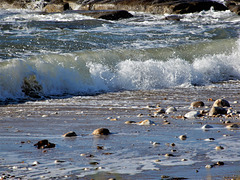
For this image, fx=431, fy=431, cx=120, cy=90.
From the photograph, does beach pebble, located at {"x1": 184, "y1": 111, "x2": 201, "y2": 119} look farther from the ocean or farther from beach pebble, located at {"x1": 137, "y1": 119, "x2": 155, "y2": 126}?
beach pebble, located at {"x1": 137, "y1": 119, "x2": 155, "y2": 126}

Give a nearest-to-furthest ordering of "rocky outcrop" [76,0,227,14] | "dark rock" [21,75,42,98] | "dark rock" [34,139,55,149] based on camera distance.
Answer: "dark rock" [34,139,55,149] → "dark rock" [21,75,42,98] → "rocky outcrop" [76,0,227,14]

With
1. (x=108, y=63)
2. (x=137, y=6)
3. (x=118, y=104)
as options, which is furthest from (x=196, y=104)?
(x=137, y=6)

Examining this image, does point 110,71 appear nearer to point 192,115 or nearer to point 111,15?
point 192,115

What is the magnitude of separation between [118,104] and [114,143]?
2651 mm

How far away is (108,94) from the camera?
7762 millimetres

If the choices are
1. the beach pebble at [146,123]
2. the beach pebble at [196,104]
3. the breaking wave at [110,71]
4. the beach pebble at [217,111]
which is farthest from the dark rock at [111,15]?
the beach pebble at [146,123]

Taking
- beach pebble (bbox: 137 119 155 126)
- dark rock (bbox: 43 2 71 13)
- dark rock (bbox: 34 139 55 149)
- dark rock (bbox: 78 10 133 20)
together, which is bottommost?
beach pebble (bbox: 137 119 155 126)

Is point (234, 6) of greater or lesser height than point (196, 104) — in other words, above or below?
above

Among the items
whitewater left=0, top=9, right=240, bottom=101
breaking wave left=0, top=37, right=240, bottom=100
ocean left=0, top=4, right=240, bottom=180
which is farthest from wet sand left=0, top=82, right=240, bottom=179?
whitewater left=0, top=9, right=240, bottom=101

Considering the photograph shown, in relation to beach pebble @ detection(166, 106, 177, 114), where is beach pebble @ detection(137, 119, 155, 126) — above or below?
above

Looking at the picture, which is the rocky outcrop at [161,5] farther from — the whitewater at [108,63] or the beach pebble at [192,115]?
the beach pebble at [192,115]

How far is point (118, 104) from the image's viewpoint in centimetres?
659

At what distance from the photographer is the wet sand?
302 centimetres

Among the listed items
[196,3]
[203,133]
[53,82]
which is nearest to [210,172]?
[203,133]
